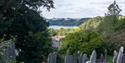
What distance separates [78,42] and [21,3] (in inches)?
195

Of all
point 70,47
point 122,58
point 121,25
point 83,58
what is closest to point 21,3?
point 70,47

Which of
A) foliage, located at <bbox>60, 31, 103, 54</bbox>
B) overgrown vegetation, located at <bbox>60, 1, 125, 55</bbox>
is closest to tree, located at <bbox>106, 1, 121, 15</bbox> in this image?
overgrown vegetation, located at <bbox>60, 1, 125, 55</bbox>

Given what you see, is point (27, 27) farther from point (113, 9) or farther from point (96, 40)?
point (113, 9)

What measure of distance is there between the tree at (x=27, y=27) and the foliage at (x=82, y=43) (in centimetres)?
244

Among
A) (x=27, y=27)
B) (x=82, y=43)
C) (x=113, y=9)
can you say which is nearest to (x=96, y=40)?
(x=82, y=43)

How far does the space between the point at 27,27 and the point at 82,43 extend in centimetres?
457

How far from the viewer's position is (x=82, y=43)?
24453 mm

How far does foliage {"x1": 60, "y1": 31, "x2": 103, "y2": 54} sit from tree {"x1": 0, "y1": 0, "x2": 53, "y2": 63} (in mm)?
2438

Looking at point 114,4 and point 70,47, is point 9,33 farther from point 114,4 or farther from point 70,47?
point 114,4

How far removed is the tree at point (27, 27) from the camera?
17750 mm

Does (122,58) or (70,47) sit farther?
(70,47)

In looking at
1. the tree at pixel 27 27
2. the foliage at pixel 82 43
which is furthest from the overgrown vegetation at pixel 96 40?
the tree at pixel 27 27

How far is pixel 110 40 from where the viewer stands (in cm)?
3170

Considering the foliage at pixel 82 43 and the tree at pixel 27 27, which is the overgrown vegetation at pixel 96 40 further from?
the tree at pixel 27 27
